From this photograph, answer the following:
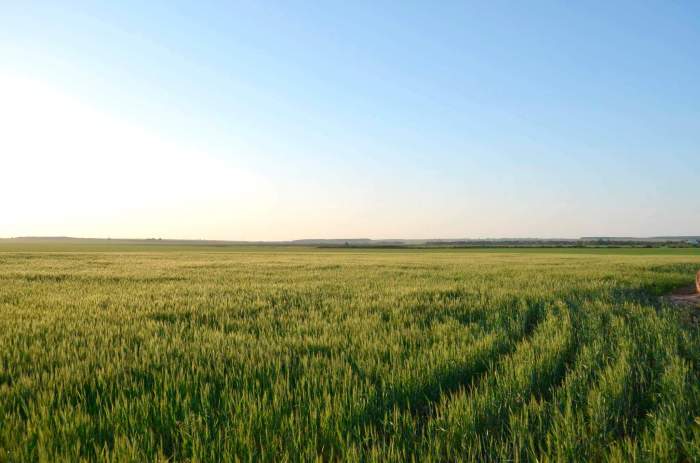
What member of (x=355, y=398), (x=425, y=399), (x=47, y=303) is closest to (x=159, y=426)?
(x=355, y=398)

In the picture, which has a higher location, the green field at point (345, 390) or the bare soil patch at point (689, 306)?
the green field at point (345, 390)

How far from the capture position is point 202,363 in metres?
4.70

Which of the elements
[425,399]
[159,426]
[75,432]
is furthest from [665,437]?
[75,432]

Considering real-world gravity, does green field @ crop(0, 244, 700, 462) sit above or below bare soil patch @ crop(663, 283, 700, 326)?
above

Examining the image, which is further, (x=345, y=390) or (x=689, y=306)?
(x=689, y=306)

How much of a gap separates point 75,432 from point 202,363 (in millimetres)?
1813

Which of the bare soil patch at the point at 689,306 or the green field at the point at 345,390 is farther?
the bare soil patch at the point at 689,306

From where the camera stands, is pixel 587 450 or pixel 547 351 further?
pixel 547 351

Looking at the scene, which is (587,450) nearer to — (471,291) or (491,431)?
(491,431)

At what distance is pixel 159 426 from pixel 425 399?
7.44 feet

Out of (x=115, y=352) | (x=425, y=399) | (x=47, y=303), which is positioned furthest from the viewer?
(x=47, y=303)

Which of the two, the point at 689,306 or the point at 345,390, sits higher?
the point at 345,390

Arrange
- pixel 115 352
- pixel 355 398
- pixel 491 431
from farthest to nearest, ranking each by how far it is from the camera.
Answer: pixel 115 352
pixel 355 398
pixel 491 431

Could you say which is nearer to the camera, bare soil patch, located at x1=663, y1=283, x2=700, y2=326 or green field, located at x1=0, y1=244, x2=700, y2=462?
green field, located at x1=0, y1=244, x2=700, y2=462
